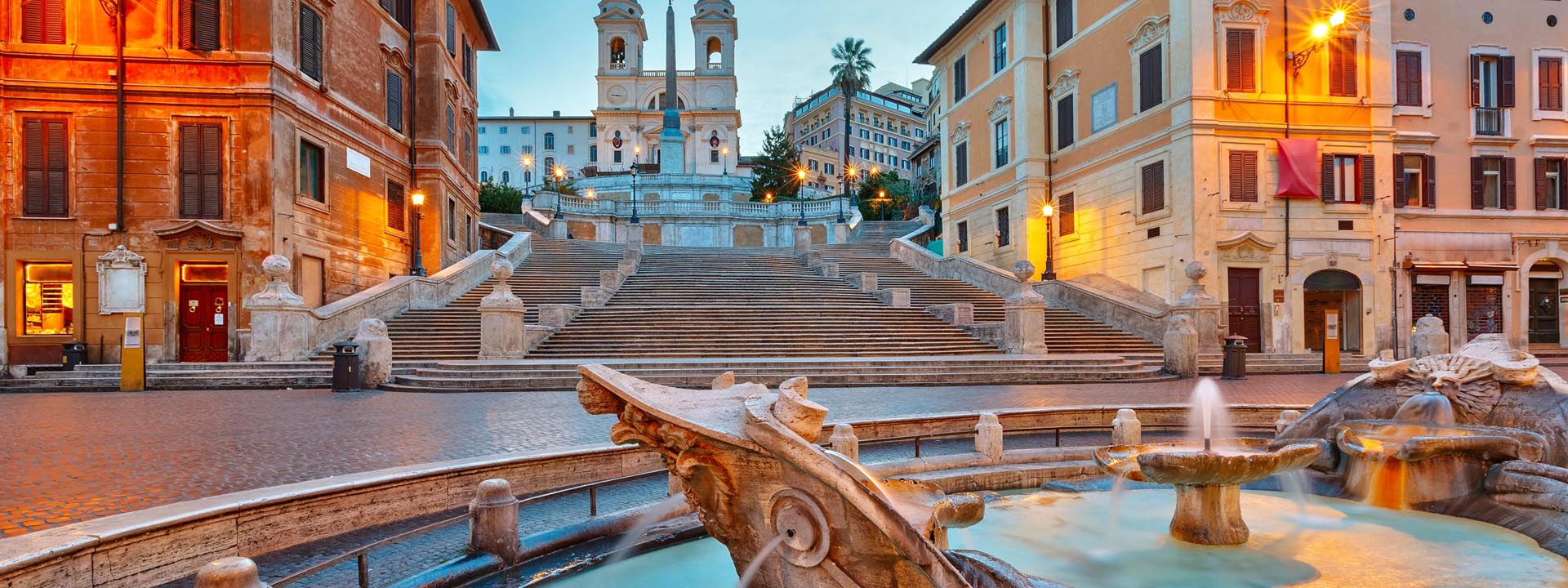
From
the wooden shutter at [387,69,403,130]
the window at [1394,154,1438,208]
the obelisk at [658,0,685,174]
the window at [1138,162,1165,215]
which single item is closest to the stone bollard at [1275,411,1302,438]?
the window at [1138,162,1165,215]

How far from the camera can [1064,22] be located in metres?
29.4

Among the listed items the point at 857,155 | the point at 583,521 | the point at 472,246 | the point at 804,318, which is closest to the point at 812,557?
the point at 583,521

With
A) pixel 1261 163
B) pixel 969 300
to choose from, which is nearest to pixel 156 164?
pixel 969 300

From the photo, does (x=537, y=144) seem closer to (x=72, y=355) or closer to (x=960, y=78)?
(x=960, y=78)

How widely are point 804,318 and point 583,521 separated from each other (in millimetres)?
15569

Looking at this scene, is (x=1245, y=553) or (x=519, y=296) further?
(x=519, y=296)

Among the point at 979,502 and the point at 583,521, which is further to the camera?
the point at 583,521

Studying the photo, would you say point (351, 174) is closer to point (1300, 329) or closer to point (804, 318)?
point (804, 318)

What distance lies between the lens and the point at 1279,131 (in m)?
23.3

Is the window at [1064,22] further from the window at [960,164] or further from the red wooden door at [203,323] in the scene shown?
the red wooden door at [203,323]

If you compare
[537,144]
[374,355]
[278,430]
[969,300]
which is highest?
[537,144]

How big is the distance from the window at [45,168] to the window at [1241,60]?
3023cm

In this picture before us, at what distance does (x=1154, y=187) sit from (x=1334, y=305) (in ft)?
21.7

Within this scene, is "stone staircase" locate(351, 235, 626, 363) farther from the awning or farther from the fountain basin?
the awning
